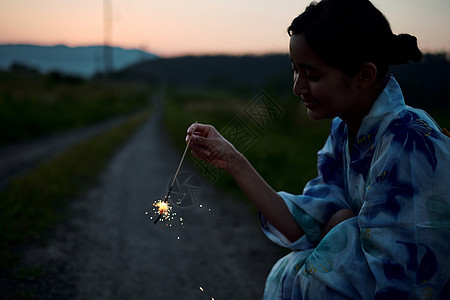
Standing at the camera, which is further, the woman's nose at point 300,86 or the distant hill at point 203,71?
the distant hill at point 203,71

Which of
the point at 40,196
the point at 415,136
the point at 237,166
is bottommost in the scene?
the point at 40,196

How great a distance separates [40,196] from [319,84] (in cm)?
390

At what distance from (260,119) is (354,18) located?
1.05 m

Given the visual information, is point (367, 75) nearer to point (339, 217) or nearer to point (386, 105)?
point (386, 105)

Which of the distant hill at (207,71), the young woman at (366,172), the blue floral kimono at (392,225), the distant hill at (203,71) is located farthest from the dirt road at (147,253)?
the distant hill at (203,71)

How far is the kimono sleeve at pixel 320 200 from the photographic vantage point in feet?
4.91

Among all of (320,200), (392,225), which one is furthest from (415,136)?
(320,200)

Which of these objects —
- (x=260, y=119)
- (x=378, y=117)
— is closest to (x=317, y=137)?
(x=260, y=119)

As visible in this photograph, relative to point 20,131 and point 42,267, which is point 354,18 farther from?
point 20,131

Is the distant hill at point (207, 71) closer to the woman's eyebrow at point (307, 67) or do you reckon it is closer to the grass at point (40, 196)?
the grass at point (40, 196)

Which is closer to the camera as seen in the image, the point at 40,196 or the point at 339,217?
the point at 339,217

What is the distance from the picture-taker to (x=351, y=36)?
1.09 metres

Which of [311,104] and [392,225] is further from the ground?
[311,104]

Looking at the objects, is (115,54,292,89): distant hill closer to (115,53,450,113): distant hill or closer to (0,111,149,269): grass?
(115,53,450,113): distant hill
